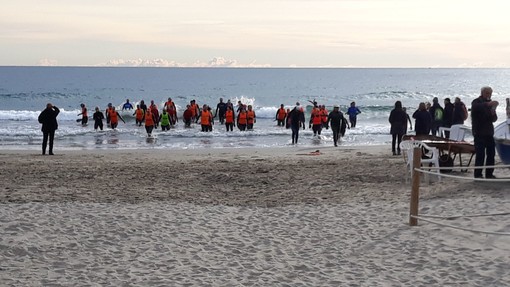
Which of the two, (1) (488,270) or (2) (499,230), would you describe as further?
(2) (499,230)

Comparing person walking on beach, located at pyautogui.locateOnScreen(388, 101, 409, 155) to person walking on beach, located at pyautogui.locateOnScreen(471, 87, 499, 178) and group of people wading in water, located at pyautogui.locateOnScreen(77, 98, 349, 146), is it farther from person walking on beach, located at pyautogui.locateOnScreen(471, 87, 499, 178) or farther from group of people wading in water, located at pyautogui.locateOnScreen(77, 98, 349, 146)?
person walking on beach, located at pyautogui.locateOnScreen(471, 87, 499, 178)

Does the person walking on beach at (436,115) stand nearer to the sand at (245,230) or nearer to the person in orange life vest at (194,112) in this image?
the sand at (245,230)

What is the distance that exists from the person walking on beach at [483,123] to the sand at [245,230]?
0.53 meters

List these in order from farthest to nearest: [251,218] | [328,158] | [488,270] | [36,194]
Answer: [328,158] → [36,194] → [251,218] → [488,270]

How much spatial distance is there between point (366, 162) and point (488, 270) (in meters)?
8.43

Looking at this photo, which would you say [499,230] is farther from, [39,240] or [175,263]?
[39,240]

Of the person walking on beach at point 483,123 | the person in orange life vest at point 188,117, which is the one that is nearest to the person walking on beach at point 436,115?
the person walking on beach at point 483,123

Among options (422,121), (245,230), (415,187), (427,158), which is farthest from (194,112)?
(415,187)

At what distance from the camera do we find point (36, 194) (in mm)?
11109

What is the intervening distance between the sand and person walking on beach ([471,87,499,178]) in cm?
53

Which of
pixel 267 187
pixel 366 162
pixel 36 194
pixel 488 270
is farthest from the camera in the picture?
pixel 366 162

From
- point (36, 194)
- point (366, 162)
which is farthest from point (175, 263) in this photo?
point (366, 162)

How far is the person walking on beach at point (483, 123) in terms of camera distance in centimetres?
1073

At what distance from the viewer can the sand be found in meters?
6.98
